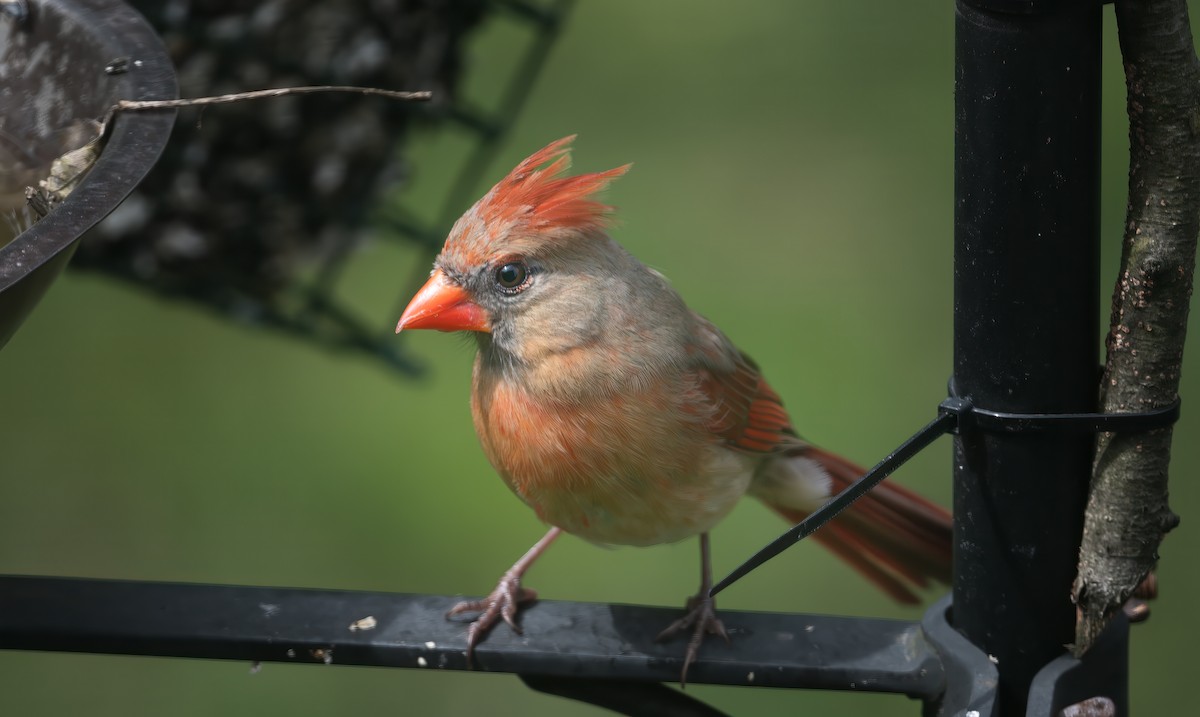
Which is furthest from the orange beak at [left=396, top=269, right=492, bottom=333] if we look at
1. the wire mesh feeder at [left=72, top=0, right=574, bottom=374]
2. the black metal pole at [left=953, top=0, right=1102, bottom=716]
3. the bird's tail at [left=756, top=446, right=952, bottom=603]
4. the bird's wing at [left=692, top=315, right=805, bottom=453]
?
the black metal pole at [left=953, top=0, right=1102, bottom=716]

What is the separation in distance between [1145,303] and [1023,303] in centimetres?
9

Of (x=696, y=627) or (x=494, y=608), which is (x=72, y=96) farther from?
(x=696, y=627)

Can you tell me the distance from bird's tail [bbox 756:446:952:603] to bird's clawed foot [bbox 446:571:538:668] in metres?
0.42

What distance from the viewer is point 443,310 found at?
1.63 m

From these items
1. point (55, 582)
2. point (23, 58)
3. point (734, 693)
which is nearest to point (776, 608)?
point (734, 693)

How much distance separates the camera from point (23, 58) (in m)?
1.38

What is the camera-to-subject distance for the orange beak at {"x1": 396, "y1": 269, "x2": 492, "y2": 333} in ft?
5.28

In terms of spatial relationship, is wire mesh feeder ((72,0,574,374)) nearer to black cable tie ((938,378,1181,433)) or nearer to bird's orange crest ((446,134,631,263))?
bird's orange crest ((446,134,631,263))

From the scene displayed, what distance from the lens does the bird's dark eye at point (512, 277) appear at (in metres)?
1.64

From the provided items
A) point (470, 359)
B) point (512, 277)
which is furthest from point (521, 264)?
point (470, 359)

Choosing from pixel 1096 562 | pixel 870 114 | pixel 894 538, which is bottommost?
pixel 894 538

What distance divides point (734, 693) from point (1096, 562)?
5.40ft

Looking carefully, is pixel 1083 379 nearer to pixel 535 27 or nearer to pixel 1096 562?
pixel 1096 562

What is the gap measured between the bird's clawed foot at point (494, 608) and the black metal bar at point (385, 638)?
0.04 ft
